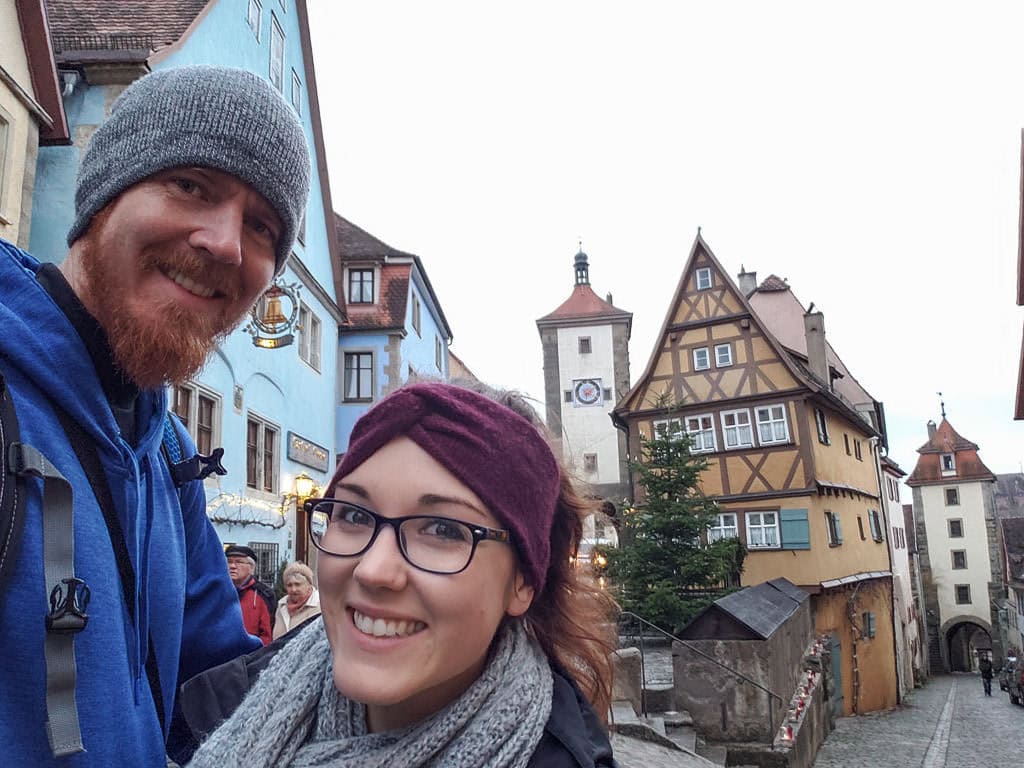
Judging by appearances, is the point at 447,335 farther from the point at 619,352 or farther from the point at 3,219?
the point at 3,219

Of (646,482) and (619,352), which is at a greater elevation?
(619,352)

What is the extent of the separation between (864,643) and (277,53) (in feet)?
76.9

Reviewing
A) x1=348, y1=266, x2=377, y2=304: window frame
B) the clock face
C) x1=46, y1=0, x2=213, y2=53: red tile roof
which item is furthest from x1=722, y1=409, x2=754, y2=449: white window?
the clock face

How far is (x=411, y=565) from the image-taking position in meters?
1.42

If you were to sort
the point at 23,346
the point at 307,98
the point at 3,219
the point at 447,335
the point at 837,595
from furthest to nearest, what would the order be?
the point at 447,335, the point at 837,595, the point at 307,98, the point at 3,219, the point at 23,346

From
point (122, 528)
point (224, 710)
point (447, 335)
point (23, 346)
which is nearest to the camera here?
point (23, 346)

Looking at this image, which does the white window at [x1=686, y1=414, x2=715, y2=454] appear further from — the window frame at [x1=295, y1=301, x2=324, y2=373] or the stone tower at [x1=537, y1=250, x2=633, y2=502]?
the stone tower at [x1=537, y1=250, x2=633, y2=502]

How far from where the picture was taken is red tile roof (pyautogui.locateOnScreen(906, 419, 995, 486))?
49.8 metres

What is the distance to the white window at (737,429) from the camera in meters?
22.2

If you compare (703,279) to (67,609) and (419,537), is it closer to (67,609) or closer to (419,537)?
(419,537)

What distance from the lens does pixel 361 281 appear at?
2056 centimetres

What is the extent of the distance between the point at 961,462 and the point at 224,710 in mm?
56582

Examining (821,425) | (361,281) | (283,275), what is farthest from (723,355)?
(283,275)

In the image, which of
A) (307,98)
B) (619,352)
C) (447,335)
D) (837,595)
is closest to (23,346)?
(307,98)
